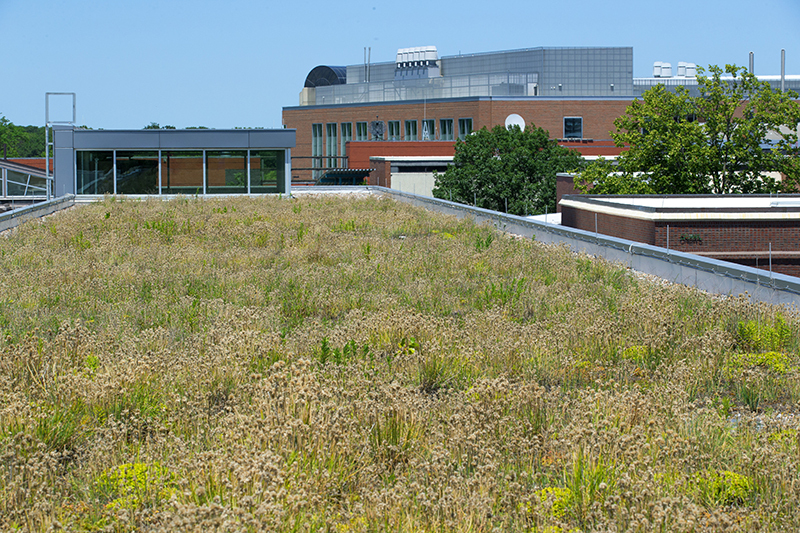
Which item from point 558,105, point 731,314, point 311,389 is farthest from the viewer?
point 558,105

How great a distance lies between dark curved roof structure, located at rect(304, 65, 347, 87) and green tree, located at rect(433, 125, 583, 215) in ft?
176

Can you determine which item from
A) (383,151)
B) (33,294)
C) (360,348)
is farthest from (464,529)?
(383,151)

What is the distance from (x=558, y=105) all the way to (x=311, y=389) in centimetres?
7077

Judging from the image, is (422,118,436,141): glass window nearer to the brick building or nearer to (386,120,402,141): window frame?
(386,120,402,141): window frame

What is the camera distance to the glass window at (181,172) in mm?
37906

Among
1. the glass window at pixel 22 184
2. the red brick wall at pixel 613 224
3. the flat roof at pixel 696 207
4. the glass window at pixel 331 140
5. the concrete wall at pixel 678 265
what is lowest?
the concrete wall at pixel 678 265

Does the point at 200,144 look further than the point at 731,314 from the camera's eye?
Yes

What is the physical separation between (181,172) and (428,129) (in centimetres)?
4193

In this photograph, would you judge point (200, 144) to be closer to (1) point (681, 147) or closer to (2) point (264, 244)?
(2) point (264, 244)

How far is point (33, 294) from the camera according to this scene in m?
11.6

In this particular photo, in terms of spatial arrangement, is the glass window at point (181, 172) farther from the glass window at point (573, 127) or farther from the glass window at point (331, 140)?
the glass window at point (331, 140)

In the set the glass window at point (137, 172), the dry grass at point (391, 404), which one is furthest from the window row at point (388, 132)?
the dry grass at point (391, 404)

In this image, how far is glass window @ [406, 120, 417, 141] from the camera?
7794 centimetres

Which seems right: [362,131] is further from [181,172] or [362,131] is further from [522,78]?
[181,172]
